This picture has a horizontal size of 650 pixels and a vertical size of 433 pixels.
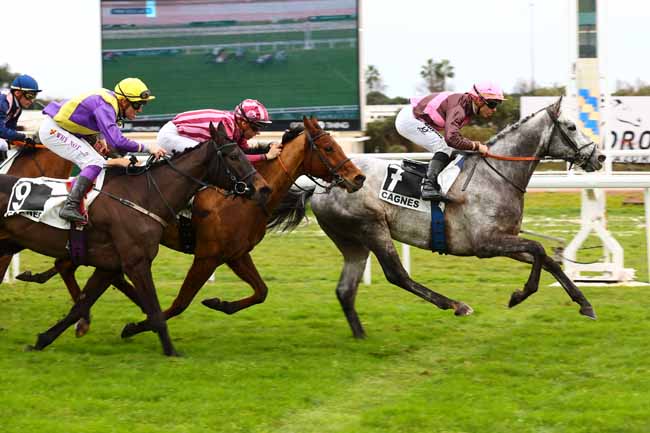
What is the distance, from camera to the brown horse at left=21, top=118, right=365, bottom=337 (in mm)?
6734

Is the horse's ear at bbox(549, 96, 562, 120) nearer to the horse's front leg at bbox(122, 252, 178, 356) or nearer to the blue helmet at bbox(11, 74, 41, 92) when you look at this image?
the horse's front leg at bbox(122, 252, 178, 356)

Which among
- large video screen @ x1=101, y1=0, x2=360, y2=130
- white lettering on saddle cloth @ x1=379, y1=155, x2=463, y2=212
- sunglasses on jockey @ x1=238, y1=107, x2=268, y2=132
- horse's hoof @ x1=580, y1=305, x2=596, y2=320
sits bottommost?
horse's hoof @ x1=580, y1=305, x2=596, y2=320

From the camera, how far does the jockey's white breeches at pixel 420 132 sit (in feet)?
24.5

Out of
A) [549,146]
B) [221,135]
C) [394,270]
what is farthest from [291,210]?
[549,146]

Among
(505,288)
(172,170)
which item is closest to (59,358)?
(172,170)

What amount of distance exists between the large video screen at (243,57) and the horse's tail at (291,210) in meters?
12.5

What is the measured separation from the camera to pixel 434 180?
280 inches

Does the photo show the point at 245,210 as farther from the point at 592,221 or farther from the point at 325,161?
the point at 592,221

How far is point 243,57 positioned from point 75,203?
14687mm

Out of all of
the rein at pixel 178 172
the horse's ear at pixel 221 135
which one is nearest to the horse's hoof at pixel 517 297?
the rein at pixel 178 172

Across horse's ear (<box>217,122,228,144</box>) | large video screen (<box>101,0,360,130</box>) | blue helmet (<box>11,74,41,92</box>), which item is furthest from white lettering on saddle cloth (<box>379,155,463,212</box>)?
large video screen (<box>101,0,360,130</box>)

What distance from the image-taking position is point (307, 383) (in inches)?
225

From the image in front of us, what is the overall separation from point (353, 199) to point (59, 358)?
7.35ft

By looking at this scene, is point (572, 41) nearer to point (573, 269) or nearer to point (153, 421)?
point (573, 269)
